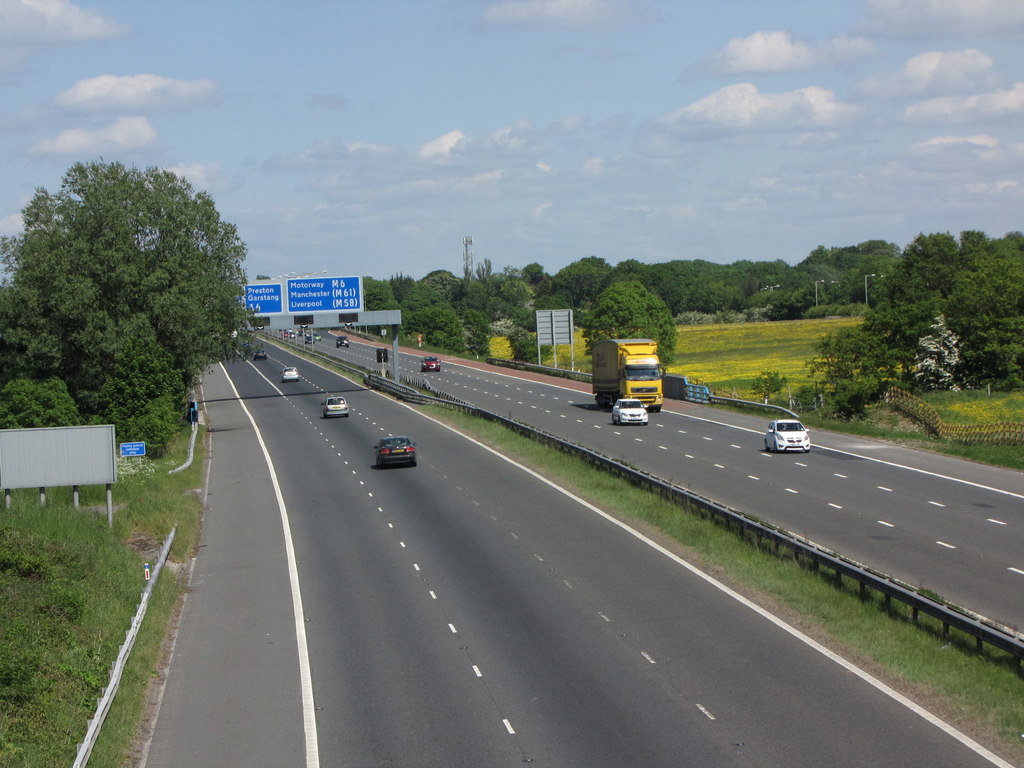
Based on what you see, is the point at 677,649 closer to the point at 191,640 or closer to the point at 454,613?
the point at 454,613

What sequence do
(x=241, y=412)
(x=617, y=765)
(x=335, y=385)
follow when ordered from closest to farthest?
(x=617, y=765)
(x=241, y=412)
(x=335, y=385)

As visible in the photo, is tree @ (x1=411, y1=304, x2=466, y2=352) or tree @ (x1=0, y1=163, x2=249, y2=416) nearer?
tree @ (x1=0, y1=163, x2=249, y2=416)

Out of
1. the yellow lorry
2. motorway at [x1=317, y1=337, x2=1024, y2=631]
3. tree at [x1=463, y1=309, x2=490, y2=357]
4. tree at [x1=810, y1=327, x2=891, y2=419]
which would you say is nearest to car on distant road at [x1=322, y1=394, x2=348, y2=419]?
motorway at [x1=317, y1=337, x2=1024, y2=631]

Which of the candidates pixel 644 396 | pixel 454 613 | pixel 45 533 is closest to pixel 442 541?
pixel 454 613

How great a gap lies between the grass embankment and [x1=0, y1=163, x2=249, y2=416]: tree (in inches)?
1105

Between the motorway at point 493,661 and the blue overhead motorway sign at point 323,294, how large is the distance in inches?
1745

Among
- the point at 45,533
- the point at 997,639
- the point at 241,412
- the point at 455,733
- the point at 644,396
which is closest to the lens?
the point at 455,733

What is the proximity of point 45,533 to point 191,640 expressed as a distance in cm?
1058

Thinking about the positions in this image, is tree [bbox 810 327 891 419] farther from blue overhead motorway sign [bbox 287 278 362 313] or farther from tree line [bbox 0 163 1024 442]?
blue overhead motorway sign [bbox 287 278 362 313]

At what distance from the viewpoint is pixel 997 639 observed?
16.8m

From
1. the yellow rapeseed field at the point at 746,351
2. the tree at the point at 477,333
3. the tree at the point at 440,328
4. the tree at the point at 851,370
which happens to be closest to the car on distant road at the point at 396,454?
the tree at the point at 851,370

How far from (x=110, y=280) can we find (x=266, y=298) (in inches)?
552

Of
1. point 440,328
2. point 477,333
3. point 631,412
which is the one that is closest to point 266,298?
point 631,412

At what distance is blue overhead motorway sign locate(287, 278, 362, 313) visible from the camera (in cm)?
7831
